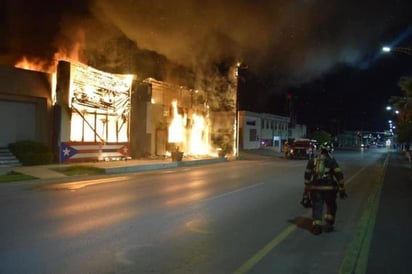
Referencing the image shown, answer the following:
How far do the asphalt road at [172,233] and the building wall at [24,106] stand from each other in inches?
408

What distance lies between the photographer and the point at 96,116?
1147 inches

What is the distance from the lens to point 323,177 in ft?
28.1

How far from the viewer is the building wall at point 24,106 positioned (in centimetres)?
2403

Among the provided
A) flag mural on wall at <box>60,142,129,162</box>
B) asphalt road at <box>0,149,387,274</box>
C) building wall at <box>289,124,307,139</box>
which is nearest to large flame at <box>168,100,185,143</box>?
flag mural on wall at <box>60,142,129,162</box>

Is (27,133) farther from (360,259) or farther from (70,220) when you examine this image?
(360,259)

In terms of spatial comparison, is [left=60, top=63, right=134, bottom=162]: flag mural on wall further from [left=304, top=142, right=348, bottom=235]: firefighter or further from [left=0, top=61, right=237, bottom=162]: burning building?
[left=304, top=142, right=348, bottom=235]: firefighter

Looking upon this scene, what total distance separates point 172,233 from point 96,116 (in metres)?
21.4

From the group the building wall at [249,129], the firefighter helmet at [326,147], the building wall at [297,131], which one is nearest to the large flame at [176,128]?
the building wall at [249,129]

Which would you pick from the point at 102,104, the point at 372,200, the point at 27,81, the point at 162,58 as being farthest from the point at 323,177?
the point at 162,58

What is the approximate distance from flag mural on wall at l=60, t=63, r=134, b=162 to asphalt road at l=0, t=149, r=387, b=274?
11.9m

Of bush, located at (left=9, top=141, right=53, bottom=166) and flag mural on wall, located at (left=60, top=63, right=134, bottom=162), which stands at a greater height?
flag mural on wall, located at (left=60, top=63, right=134, bottom=162)

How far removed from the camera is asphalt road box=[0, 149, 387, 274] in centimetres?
657

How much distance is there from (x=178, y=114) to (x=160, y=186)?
75.9 ft

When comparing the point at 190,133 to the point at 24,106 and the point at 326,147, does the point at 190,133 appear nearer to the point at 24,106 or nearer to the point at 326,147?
the point at 24,106
